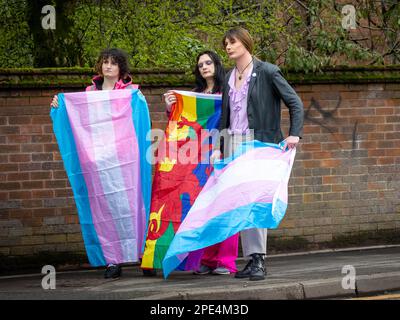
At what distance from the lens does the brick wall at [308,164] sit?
9.47 meters

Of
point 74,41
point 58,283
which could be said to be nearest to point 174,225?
point 58,283

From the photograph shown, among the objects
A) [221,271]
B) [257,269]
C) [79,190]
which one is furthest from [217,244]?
[79,190]

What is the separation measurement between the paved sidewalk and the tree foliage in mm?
2581

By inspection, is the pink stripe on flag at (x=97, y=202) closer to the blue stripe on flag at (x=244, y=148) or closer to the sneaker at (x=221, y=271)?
the sneaker at (x=221, y=271)

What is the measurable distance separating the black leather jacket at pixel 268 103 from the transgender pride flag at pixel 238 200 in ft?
0.43

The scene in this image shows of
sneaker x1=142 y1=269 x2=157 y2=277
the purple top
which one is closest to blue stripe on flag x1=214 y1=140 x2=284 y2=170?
the purple top

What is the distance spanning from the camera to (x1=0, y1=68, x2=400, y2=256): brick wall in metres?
9.47

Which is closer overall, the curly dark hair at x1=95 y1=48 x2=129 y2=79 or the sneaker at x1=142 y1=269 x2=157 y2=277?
the curly dark hair at x1=95 y1=48 x2=129 y2=79

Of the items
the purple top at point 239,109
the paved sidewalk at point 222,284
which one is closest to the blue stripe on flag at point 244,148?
the purple top at point 239,109

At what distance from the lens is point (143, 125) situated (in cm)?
849

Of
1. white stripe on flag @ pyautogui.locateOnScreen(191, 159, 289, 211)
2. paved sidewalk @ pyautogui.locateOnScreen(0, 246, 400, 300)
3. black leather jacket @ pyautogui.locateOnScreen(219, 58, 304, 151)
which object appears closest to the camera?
paved sidewalk @ pyautogui.locateOnScreen(0, 246, 400, 300)

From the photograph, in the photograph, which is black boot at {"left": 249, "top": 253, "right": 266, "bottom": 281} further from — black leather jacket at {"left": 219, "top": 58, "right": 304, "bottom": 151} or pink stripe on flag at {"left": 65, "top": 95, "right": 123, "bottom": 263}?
pink stripe on flag at {"left": 65, "top": 95, "right": 123, "bottom": 263}

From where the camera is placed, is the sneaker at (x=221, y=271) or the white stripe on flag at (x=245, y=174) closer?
the white stripe on flag at (x=245, y=174)

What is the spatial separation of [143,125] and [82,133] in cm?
55
